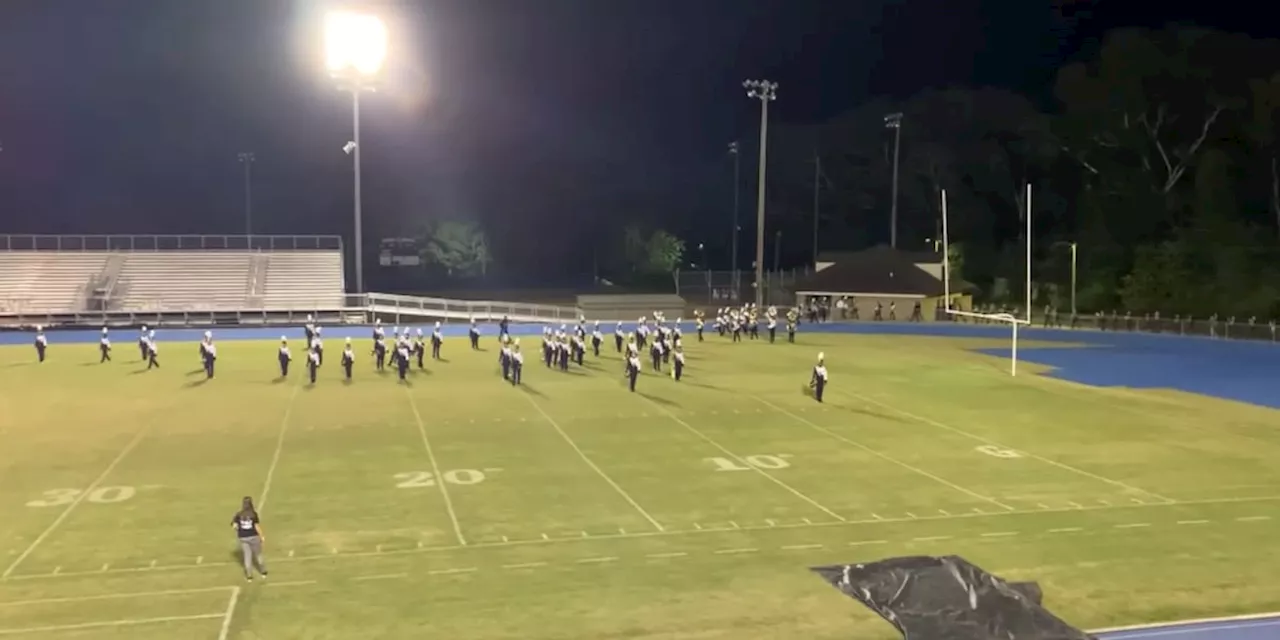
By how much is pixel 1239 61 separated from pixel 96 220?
232 feet

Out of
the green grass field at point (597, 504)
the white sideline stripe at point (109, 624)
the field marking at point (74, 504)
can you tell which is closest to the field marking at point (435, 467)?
the green grass field at point (597, 504)

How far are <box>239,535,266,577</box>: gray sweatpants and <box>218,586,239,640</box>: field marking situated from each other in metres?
0.35

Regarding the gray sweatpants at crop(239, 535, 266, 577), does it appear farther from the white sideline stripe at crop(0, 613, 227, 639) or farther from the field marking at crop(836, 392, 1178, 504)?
the field marking at crop(836, 392, 1178, 504)

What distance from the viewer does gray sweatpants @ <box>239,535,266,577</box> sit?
35.5 ft

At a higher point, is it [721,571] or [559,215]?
[559,215]

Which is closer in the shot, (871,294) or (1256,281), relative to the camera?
(1256,281)

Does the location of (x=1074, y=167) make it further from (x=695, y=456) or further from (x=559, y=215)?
(x=695, y=456)

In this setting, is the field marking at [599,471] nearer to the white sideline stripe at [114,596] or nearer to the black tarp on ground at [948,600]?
the black tarp on ground at [948,600]

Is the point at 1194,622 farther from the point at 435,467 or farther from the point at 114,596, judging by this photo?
the point at 435,467

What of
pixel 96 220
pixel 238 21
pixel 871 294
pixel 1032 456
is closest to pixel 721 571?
pixel 1032 456

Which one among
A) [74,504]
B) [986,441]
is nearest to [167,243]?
[74,504]

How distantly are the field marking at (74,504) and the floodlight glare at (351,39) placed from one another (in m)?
23.7

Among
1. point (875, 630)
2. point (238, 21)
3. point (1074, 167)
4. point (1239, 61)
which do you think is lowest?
point (875, 630)

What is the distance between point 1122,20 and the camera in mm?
60062
